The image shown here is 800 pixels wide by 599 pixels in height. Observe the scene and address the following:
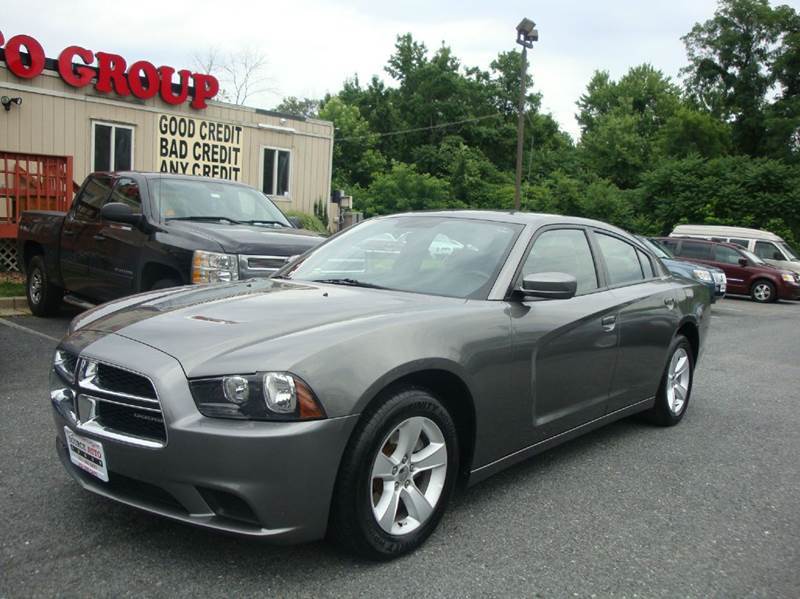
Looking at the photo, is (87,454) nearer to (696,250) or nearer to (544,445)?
(544,445)

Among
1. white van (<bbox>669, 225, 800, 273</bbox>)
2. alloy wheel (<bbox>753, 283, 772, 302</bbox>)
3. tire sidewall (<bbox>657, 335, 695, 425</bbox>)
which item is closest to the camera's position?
tire sidewall (<bbox>657, 335, 695, 425</bbox>)

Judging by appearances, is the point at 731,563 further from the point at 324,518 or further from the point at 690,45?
the point at 690,45

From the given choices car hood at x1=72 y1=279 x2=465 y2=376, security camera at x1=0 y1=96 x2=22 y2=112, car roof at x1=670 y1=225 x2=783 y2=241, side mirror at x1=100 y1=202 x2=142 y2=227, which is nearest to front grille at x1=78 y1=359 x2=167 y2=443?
car hood at x1=72 y1=279 x2=465 y2=376

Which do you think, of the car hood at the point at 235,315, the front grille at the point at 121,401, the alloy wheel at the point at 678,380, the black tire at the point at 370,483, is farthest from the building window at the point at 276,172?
the black tire at the point at 370,483

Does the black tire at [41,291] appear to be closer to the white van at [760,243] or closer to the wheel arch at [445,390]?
the wheel arch at [445,390]

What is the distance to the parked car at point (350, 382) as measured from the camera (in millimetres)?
2771

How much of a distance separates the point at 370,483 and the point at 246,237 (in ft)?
14.3

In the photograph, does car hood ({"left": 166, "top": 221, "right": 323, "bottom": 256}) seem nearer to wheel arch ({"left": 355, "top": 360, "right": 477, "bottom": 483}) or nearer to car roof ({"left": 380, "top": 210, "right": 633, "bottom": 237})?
car roof ({"left": 380, "top": 210, "right": 633, "bottom": 237})

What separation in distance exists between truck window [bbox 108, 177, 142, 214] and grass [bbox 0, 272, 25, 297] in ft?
10.7

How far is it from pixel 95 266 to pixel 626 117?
5529 centimetres

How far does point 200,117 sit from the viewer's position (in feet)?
58.9

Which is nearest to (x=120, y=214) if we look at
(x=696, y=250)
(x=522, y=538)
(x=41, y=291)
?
(x=41, y=291)

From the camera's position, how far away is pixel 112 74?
16094mm

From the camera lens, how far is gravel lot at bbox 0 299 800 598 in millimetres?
2932
